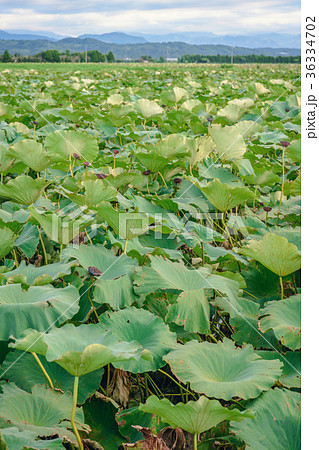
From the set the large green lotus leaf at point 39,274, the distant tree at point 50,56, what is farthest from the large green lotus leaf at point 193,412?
the distant tree at point 50,56

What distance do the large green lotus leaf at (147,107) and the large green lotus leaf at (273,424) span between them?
2836 mm

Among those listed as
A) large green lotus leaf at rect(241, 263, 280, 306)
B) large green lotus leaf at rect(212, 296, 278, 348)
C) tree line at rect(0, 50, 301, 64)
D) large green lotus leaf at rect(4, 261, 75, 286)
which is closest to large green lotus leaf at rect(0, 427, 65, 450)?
large green lotus leaf at rect(4, 261, 75, 286)

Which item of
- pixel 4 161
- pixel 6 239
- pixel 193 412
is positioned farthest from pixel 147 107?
pixel 193 412

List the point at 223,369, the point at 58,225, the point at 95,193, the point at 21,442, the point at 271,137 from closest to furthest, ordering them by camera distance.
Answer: the point at 21,442
the point at 223,369
the point at 58,225
the point at 95,193
the point at 271,137

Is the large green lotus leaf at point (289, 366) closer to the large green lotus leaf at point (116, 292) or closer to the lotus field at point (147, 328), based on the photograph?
the lotus field at point (147, 328)

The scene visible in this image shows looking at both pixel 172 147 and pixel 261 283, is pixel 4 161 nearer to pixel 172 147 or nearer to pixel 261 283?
pixel 172 147

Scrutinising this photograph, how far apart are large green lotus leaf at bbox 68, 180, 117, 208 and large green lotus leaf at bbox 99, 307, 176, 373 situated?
0.65 m

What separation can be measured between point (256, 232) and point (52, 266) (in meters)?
0.80

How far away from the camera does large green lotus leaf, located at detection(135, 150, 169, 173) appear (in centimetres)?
209

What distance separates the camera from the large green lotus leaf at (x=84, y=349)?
2.60 ft

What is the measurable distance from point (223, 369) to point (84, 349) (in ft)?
1.20

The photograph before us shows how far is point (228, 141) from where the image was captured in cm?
220

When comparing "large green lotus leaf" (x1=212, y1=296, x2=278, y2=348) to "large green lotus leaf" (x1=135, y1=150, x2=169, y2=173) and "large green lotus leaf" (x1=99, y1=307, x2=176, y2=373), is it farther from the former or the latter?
"large green lotus leaf" (x1=135, y1=150, x2=169, y2=173)
